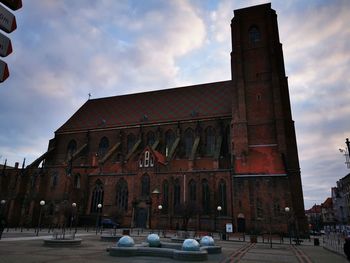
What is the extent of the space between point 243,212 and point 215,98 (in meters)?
20.6

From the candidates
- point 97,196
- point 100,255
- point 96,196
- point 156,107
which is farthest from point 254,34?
point 100,255

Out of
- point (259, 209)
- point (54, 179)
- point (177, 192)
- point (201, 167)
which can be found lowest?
point (259, 209)

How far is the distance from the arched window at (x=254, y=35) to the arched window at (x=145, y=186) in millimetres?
24196

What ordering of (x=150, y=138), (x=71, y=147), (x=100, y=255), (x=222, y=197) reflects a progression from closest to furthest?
(x=100, y=255) < (x=222, y=197) < (x=150, y=138) < (x=71, y=147)

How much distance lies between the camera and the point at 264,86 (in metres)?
35.4

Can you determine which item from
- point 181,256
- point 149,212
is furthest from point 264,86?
point 181,256

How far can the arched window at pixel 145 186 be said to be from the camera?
35919mm

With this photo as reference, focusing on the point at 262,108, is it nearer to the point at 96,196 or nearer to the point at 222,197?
the point at 222,197

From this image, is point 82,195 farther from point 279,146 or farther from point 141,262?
point 141,262

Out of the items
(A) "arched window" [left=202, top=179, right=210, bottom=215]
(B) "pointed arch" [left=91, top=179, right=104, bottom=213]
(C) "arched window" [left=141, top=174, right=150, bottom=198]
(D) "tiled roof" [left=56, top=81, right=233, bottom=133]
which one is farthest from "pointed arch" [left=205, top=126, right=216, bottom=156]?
(B) "pointed arch" [left=91, top=179, right=104, bottom=213]

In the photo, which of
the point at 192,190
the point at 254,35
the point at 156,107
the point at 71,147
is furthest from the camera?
the point at 71,147

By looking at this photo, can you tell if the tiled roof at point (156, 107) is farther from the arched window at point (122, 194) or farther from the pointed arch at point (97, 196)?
the arched window at point (122, 194)

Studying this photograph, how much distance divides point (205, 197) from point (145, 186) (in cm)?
833

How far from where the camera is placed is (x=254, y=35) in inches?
1518
